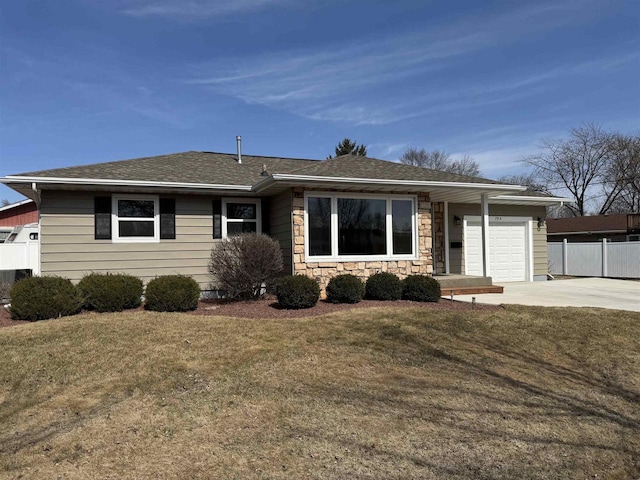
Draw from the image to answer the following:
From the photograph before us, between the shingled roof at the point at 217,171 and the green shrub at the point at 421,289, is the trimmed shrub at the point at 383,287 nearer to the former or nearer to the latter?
the green shrub at the point at 421,289

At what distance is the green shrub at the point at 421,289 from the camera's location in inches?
385

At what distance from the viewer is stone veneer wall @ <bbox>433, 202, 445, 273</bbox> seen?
45.6ft

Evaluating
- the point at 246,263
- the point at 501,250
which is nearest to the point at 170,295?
the point at 246,263

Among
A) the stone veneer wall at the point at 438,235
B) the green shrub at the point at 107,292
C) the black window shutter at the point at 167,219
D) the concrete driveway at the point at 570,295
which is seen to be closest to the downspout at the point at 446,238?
the stone veneer wall at the point at 438,235

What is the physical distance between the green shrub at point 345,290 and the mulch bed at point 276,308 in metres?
0.11

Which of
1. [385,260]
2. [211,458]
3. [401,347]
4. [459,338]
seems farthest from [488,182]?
[211,458]

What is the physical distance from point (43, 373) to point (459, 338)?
5508 mm

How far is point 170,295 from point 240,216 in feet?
11.7

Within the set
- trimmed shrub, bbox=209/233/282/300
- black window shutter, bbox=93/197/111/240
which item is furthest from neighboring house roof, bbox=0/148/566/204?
trimmed shrub, bbox=209/233/282/300

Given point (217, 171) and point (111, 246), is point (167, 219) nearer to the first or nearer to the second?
point (111, 246)

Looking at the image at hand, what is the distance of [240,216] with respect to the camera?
1180 centimetres

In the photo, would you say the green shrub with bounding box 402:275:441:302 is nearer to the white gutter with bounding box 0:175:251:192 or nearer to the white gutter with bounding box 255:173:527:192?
the white gutter with bounding box 255:173:527:192

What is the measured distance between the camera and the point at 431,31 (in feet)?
42.5

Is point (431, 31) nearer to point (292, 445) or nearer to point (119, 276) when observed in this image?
point (119, 276)
